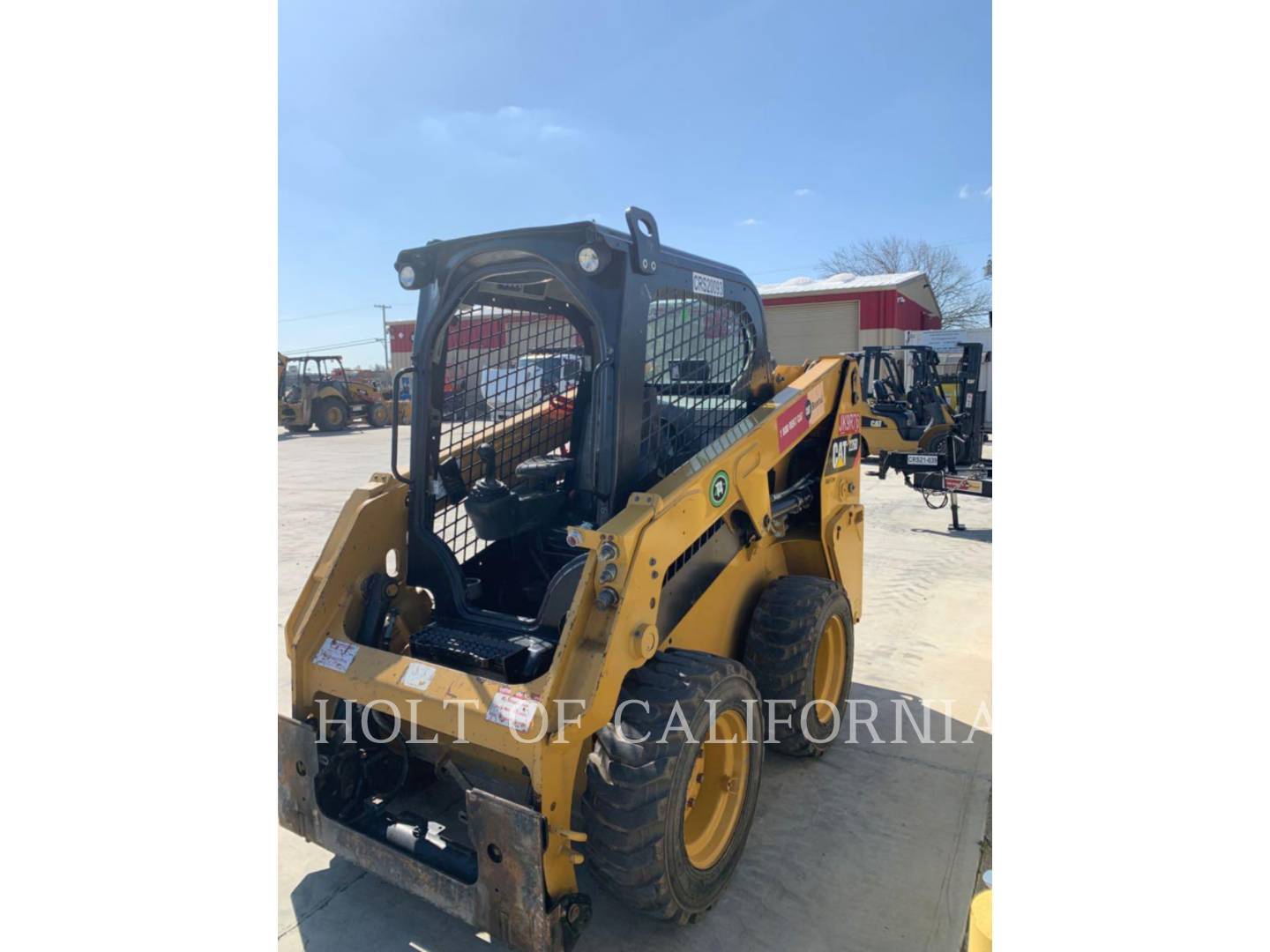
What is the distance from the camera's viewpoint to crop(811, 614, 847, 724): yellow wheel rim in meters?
4.17

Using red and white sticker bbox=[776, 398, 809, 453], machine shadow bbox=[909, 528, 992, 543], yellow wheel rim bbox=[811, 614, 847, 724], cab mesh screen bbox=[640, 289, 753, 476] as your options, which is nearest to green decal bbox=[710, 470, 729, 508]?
cab mesh screen bbox=[640, 289, 753, 476]

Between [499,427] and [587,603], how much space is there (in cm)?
159

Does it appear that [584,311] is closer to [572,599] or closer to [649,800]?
[572,599]

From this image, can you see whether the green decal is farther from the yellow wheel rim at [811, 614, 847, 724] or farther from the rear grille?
the yellow wheel rim at [811, 614, 847, 724]

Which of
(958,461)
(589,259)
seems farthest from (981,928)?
(958,461)

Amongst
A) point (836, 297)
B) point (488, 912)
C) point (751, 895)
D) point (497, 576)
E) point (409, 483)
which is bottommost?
point (751, 895)

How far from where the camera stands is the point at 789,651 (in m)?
3.71

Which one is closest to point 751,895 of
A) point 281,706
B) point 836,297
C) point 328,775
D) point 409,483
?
point 328,775

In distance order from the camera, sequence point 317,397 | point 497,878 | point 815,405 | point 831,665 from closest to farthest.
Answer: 1. point 497,878
2. point 815,405
3. point 831,665
4. point 317,397

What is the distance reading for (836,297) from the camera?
24641mm

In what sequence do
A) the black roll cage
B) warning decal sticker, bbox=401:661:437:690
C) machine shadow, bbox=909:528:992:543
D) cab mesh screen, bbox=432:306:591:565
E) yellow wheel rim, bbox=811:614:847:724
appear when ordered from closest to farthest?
warning decal sticker, bbox=401:661:437:690
the black roll cage
cab mesh screen, bbox=432:306:591:565
yellow wheel rim, bbox=811:614:847:724
machine shadow, bbox=909:528:992:543

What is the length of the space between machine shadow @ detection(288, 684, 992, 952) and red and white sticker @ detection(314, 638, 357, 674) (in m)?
0.83

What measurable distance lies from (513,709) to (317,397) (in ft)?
77.1

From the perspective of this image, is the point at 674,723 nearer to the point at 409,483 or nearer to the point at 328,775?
the point at 328,775
